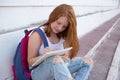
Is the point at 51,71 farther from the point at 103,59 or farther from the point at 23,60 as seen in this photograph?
the point at 103,59

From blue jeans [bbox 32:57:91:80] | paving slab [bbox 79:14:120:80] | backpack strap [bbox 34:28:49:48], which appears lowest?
paving slab [bbox 79:14:120:80]

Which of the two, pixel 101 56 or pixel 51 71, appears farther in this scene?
pixel 101 56

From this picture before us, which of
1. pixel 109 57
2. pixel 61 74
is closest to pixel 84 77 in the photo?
pixel 61 74

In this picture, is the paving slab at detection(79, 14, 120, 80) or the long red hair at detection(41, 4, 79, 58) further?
the paving slab at detection(79, 14, 120, 80)

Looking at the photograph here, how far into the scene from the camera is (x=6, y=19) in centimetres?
287

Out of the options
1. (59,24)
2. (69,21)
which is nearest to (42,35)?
(59,24)

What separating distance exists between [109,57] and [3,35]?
9.01 ft

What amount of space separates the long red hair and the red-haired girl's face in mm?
31

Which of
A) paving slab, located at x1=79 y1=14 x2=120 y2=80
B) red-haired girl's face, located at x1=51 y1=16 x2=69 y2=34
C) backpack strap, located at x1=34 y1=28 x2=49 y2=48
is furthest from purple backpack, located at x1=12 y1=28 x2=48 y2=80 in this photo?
paving slab, located at x1=79 y1=14 x2=120 y2=80

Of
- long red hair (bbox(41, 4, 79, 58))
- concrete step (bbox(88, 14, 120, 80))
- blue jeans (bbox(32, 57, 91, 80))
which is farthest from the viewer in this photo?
concrete step (bbox(88, 14, 120, 80))

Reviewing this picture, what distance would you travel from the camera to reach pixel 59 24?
102 inches

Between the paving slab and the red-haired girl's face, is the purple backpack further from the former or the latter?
the paving slab

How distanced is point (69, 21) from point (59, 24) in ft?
0.34

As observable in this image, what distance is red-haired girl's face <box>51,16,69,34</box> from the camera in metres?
2.57
